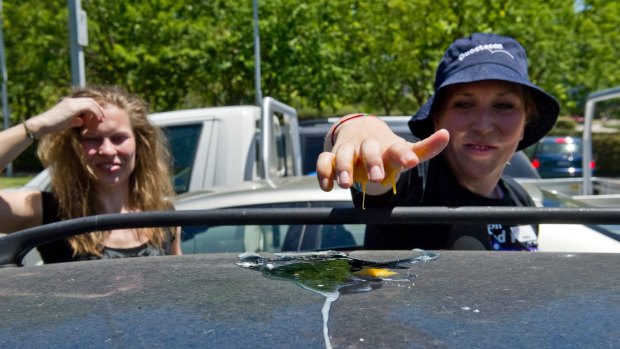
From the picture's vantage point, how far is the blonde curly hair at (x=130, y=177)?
2.66 meters

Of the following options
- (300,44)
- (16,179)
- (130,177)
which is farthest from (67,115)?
(16,179)

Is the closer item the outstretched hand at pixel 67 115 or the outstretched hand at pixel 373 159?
the outstretched hand at pixel 373 159

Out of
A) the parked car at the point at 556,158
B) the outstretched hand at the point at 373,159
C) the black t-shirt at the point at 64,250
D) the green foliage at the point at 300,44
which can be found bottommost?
the parked car at the point at 556,158

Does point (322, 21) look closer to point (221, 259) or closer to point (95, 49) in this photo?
point (95, 49)

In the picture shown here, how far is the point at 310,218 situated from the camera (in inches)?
59.4

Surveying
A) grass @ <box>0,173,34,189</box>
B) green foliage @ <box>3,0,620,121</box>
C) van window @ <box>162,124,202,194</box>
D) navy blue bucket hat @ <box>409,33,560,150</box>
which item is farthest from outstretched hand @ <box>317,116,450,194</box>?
grass @ <box>0,173,34,189</box>

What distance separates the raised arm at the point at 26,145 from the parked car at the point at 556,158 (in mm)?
13710

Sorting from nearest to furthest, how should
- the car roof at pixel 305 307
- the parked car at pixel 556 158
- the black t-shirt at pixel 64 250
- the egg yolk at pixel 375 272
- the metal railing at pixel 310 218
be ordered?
the car roof at pixel 305 307, the egg yolk at pixel 375 272, the metal railing at pixel 310 218, the black t-shirt at pixel 64 250, the parked car at pixel 556 158

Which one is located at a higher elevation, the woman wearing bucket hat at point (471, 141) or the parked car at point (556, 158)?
A: the woman wearing bucket hat at point (471, 141)

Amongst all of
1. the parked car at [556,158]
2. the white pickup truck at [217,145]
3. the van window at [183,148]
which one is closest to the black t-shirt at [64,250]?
the white pickup truck at [217,145]

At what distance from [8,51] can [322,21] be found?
32.8ft

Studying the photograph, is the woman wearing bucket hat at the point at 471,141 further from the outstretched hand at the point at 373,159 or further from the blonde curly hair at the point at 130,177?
the blonde curly hair at the point at 130,177

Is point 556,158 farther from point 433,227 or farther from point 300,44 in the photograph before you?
point 433,227

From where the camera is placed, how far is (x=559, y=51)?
58.6 ft
